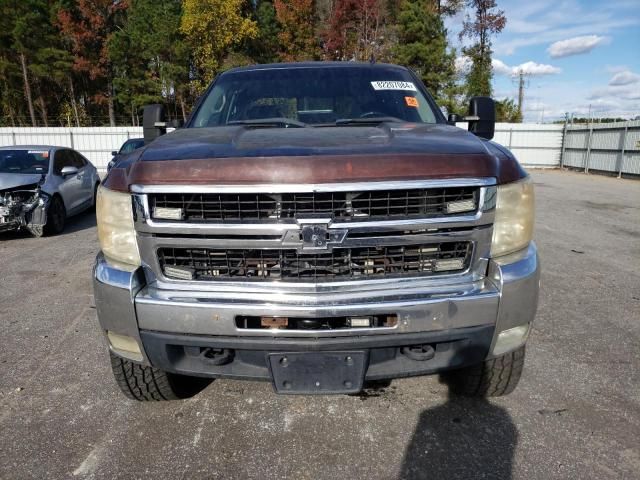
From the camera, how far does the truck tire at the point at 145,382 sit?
248 centimetres

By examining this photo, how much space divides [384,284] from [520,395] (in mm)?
1347

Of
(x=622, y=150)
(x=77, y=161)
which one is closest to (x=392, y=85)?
(x=77, y=161)

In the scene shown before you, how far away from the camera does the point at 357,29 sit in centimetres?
3356

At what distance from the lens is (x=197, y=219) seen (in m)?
2.04

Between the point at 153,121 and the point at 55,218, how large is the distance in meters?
5.28

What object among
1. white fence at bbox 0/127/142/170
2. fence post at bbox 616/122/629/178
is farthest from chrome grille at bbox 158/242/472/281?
white fence at bbox 0/127/142/170

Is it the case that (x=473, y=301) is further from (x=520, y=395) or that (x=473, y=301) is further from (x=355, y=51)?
(x=355, y=51)

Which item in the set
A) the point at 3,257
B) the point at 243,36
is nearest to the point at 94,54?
the point at 243,36

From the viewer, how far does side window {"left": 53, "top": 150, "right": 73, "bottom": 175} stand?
26.7 ft

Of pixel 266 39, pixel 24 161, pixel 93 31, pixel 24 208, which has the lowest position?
pixel 24 208

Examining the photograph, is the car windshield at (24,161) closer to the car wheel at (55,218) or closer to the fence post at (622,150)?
the car wheel at (55,218)

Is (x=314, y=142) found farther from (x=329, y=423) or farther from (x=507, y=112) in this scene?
(x=507, y=112)

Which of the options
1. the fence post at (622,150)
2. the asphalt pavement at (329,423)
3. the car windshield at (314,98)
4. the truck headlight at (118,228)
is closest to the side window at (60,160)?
the asphalt pavement at (329,423)

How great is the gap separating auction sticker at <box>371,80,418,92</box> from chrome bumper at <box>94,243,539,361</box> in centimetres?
183
